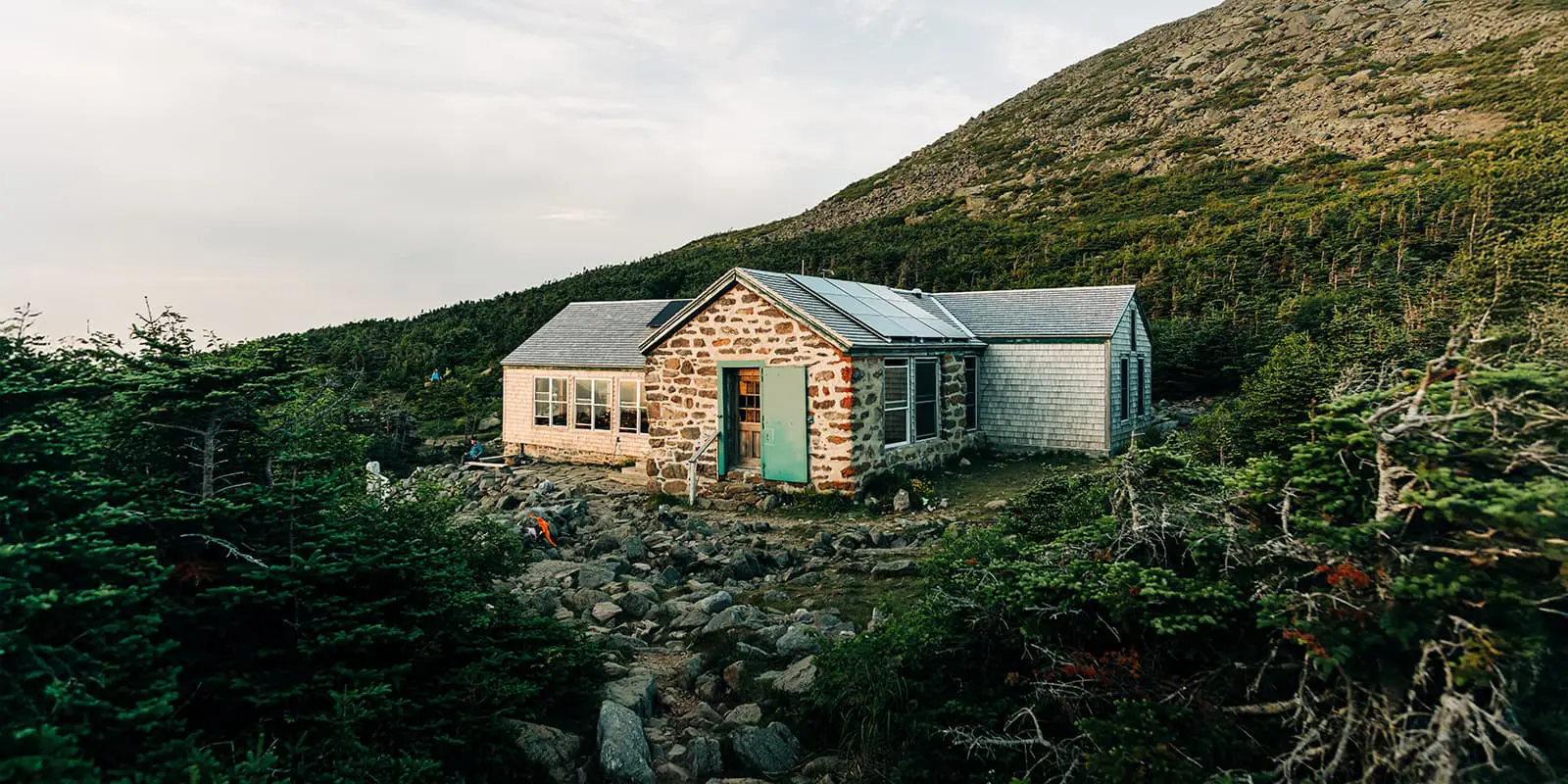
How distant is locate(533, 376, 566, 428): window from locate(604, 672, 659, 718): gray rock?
15.3 m

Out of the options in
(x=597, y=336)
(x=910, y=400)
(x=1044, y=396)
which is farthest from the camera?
(x=597, y=336)

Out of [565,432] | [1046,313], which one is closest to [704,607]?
[565,432]

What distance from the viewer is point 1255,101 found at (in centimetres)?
6262

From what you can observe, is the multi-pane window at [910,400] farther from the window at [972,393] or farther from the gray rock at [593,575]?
the gray rock at [593,575]

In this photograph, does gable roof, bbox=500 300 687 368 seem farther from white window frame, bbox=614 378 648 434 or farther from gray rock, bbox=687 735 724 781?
gray rock, bbox=687 735 724 781

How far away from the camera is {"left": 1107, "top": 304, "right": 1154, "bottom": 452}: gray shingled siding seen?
1748 cm

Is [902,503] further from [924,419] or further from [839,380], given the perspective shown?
[924,419]

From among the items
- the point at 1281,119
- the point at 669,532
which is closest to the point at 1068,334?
the point at 669,532

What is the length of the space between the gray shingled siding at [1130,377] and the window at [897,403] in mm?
5399

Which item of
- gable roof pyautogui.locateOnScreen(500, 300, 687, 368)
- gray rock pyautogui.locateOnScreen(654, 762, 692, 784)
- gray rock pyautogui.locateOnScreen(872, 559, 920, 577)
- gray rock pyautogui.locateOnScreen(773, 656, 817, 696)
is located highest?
gable roof pyautogui.locateOnScreen(500, 300, 687, 368)

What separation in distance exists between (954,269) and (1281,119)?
39087 millimetres

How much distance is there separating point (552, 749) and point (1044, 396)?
601 inches

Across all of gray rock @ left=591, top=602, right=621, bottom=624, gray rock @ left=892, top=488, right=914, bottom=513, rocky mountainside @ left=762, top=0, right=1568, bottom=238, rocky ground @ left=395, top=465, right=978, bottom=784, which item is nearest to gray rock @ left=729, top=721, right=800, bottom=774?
rocky ground @ left=395, top=465, right=978, bottom=784

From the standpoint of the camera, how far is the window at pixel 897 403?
A: 591 inches
